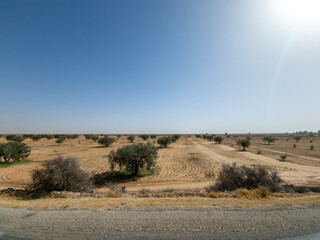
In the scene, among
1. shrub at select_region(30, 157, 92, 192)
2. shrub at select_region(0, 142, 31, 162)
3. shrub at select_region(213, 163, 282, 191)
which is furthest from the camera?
shrub at select_region(0, 142, 31, 162)

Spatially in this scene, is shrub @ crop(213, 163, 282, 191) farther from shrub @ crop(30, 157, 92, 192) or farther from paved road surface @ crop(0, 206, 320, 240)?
shrub @ crop(30, 157, 92, 192)

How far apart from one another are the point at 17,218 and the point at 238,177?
11529 millimetres

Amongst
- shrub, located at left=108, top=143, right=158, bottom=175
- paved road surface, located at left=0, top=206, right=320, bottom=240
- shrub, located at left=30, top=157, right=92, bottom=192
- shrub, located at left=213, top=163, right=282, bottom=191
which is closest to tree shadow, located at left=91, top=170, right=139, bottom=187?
shrub, located at left=108, top=143, right=158, bottom=175

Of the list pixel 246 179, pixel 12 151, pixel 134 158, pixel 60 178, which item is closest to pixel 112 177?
pixel 134 158

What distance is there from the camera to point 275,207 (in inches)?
204

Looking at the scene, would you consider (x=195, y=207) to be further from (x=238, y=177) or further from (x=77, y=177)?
(x=77, y=177)

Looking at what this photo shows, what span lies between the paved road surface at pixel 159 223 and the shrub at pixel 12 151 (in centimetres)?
2221

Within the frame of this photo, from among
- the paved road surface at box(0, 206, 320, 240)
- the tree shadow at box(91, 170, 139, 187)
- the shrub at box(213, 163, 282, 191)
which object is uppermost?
the paved road surface at box(0, 206, 320, 240)

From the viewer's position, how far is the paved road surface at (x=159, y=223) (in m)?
3.67

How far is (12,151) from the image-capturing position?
21.2 metres

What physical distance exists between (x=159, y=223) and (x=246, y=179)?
28.2 feet

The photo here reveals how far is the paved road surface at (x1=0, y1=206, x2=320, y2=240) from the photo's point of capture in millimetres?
3674

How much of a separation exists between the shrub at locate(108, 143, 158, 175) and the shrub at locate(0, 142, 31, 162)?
52.3 feet

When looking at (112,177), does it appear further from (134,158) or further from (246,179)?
(246,179)
